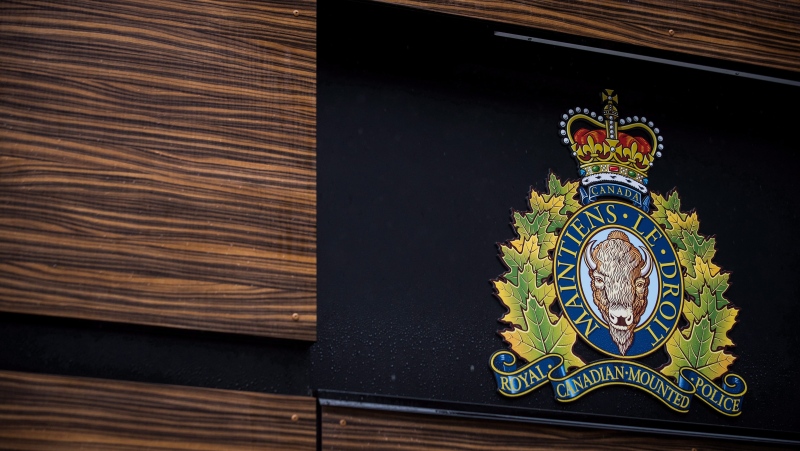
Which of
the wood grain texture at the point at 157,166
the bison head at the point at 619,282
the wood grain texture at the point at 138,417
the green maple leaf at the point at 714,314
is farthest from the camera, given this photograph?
the green maple leaf at the point at 714,314

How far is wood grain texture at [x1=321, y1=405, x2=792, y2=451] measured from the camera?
298cm

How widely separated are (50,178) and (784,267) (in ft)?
7.81

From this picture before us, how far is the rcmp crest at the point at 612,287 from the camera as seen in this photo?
3467 millimetres

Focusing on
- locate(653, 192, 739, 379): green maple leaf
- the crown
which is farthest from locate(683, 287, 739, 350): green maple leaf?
the crown

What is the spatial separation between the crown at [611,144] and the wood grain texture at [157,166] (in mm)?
983

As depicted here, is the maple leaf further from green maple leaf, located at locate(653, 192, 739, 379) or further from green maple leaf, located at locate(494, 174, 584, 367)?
green maple leaf, located at locate(494, 174, 584, 367)

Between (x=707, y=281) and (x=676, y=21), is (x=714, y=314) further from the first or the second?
(x=676, y=21)

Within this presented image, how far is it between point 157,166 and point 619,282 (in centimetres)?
148

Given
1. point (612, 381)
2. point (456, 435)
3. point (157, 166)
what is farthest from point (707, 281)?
point (157, 166)

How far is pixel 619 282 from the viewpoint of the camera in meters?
3.59

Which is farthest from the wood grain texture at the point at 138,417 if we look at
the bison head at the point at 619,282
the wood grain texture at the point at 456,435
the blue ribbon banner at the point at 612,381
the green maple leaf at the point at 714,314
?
the green maple leaf at the point at 714,314

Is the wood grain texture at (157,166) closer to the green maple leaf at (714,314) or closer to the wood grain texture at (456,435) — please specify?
the wood grain texture at (456,435)

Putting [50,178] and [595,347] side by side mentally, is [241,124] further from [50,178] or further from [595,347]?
[595,347]

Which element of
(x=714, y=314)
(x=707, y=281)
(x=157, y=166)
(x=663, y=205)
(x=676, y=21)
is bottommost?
(x=714, y=314)
